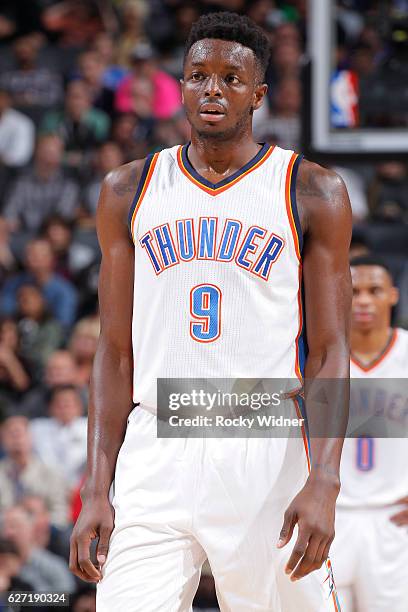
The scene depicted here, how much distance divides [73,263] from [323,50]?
9.78 feet

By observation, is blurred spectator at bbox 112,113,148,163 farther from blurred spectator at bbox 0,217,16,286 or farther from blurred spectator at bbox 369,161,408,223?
blurred spectator at bbox 369,161,408,223

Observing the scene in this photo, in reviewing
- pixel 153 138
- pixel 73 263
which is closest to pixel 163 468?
pixel 73 263

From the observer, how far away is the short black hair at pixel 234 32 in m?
3.00

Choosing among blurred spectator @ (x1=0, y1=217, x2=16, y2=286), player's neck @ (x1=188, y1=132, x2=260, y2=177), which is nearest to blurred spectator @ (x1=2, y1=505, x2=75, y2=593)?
blurred spectator @ (x1=0, y1=217, x2=16, y2=286)

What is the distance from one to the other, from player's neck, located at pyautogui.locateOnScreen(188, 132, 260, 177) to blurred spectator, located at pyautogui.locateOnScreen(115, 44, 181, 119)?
6513mm

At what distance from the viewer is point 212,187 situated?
3039 millimetres

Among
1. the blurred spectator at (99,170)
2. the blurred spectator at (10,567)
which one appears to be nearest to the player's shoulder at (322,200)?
the blurred spectator at (10,567)

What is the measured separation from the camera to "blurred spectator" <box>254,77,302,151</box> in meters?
8.90

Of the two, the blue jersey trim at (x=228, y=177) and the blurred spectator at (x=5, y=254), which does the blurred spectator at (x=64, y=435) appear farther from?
the blue jersey trim at (x=228, y=177)

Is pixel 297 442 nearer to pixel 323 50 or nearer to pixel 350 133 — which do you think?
pixel 350 133

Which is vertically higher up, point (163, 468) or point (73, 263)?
point (73, 263)

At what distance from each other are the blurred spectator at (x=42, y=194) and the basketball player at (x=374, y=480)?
4.62 meters

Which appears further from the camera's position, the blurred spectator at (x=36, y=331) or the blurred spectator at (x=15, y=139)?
the blurred spectator at (x=15, y=139)

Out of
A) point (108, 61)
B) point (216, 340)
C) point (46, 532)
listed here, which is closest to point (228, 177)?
point (216, 340)
